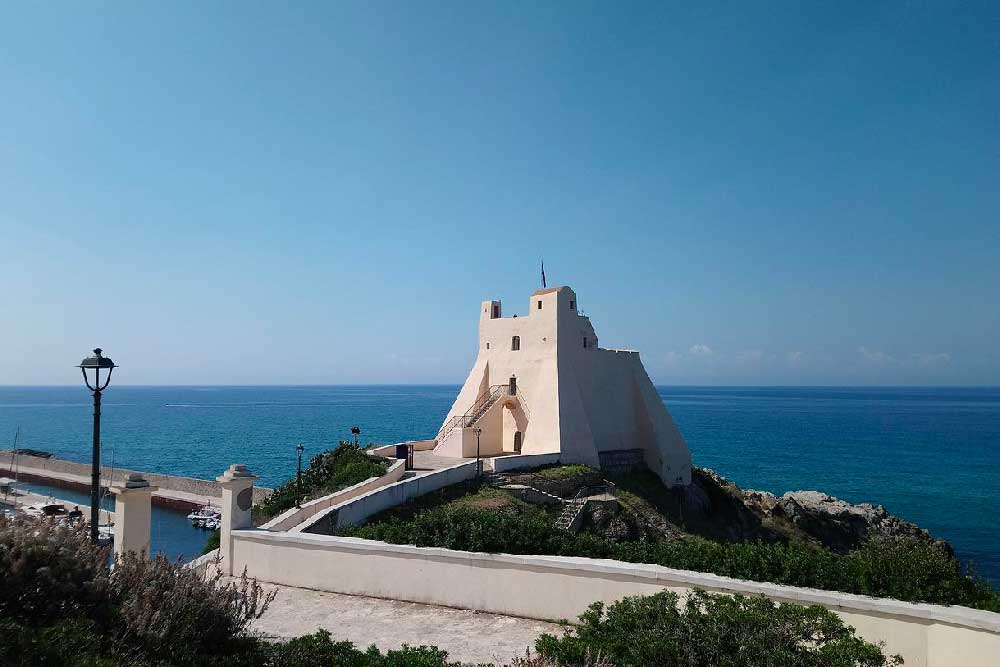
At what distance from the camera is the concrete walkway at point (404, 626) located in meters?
7.48

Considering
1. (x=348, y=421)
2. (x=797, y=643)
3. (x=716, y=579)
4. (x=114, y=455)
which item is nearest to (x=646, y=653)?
(x=797, y=643)

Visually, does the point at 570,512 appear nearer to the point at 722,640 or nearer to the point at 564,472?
the point at 564,472

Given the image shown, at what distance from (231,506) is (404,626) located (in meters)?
4.27

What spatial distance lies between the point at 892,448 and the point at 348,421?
90309mm

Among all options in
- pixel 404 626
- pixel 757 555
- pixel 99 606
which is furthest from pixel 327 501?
pixel 757 555

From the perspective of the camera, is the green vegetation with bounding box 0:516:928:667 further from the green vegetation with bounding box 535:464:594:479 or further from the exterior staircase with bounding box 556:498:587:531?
the green vegetation with bounding box 535:464:594:479

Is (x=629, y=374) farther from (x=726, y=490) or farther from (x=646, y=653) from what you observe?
(x=646, y=653)

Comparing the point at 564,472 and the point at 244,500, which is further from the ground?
the point at 244,500

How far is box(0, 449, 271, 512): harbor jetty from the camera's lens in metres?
40.2

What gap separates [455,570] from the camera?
8.94m

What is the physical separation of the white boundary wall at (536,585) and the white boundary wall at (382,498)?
382 centimetres

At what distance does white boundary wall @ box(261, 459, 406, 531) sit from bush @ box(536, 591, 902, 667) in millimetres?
8857

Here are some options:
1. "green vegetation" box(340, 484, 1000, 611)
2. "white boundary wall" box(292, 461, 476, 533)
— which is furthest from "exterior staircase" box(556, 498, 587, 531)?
"green vegetation" box(340, 484, 1000, 611)

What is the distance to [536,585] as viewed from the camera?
8414 millimetres
